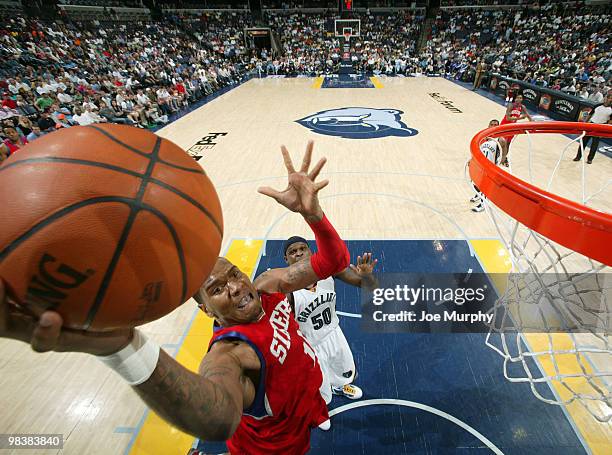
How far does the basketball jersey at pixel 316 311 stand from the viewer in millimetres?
2559

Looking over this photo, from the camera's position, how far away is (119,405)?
3023mm

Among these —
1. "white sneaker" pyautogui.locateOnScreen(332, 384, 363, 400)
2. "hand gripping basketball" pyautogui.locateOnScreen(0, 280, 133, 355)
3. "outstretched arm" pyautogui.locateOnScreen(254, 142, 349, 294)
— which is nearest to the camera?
"hand gripping basketball" pyautogui.locateOnScreen(0, 280, 133, 355)

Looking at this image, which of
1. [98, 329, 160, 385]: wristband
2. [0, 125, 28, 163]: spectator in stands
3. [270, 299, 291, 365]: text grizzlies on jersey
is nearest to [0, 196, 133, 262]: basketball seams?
[98, 329, 160, 385]: wristband

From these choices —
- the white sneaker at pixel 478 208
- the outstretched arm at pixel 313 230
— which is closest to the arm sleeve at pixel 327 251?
the outstretched arm at pixel 313 230

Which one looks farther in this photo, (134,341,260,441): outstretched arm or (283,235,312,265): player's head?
(283,235,312,265): player's head

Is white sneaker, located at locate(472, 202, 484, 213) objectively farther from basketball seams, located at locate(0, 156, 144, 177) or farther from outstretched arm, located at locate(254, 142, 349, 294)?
basketball seams, located at locate(0, 156, 144, 177)

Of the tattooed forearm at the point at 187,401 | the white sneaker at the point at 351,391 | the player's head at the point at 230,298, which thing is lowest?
the white sneaker at the point at 351,391

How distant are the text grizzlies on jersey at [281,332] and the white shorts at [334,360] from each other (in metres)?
0.96

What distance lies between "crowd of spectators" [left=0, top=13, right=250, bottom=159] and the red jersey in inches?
237

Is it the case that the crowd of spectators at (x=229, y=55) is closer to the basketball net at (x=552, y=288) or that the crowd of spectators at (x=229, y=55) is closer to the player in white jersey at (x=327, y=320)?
the player in white jersey at (x=327, y=320)

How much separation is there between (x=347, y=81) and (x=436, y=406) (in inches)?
734

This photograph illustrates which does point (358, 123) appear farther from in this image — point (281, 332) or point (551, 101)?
point (281, 332)

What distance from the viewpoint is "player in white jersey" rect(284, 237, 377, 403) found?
2.58 metres

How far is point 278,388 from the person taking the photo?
1695 millimetres
